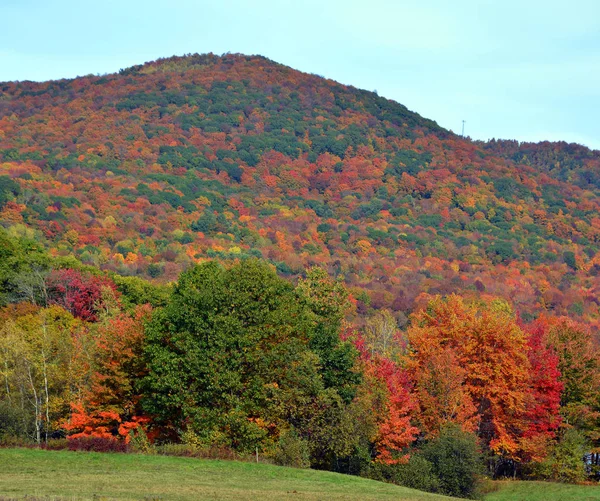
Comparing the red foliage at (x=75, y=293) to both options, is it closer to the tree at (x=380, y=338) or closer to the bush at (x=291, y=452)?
the tree at (x=380, y=338)

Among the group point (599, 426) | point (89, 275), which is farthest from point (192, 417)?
point (89, 275)

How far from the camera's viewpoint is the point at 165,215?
199000 mm

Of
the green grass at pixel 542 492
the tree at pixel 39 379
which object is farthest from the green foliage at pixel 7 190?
the green grass at pixel 542 492

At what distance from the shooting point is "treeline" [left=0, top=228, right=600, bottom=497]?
4881 centimetres

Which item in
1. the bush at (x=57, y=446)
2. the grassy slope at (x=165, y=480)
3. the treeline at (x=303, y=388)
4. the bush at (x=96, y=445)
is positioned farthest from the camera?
the treeline at (x=303, y=388)

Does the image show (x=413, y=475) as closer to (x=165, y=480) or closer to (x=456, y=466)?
(x=456, y=466)

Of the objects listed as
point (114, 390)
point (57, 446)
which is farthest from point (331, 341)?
point (57, 446)

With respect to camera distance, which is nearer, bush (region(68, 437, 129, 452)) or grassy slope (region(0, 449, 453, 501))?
grassy slope (region(0, 449, 453, 501))

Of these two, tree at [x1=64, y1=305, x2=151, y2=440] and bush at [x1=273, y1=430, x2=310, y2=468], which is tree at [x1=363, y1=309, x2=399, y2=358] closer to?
tree at [x1=64, y1=305, x2=151, y2=440]

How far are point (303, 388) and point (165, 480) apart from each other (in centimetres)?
1597

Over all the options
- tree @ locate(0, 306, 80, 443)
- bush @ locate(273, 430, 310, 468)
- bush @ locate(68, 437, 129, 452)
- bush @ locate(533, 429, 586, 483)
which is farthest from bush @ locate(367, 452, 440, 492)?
tree @ locate(0, 306, 80, 443)

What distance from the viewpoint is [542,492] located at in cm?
5584

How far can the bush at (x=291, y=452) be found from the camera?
153ft

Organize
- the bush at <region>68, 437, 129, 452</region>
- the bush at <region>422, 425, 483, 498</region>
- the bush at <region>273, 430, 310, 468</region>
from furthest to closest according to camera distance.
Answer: the bush at <region>422, 425, 483, 498</region> < the bush at <region>273, 430, 310, 468</region> < the bush at <region>68, 437, 129, 452</region>
